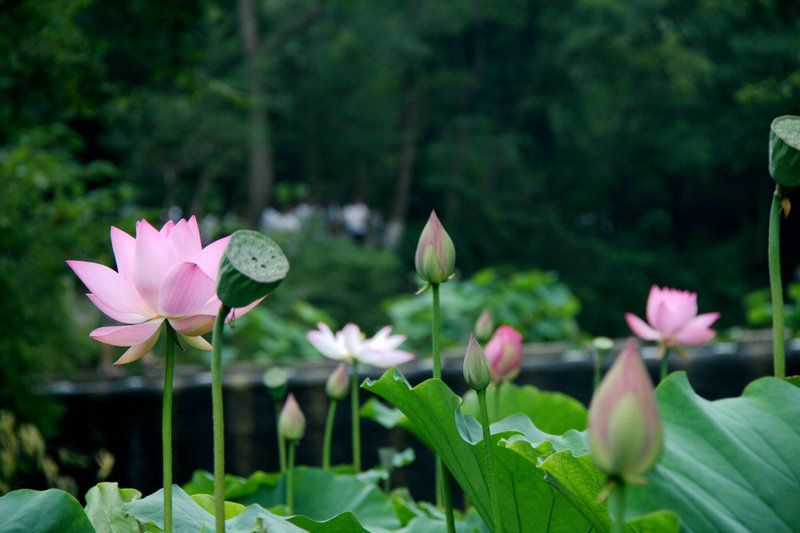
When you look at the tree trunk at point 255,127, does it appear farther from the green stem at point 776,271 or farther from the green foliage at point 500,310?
the green stem at point 776,271

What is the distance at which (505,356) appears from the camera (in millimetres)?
838

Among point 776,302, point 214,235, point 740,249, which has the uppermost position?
point 776,302

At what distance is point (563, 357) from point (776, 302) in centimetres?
429

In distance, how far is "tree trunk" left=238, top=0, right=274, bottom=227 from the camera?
29.6 ft

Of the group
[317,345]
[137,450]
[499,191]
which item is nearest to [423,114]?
[499,191]

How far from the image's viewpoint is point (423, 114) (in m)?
11.6

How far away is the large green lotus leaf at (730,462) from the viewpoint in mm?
414

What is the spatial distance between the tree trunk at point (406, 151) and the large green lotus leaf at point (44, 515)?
33.8ft

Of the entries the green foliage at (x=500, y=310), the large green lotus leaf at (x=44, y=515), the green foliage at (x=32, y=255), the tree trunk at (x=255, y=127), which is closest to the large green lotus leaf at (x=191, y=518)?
the large green lotus leaf at (x=44, y=515)

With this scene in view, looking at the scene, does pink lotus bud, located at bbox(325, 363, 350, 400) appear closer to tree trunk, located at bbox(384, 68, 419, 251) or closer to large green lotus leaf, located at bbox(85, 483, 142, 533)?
large green lotus leaf, located at bbox(85, 483, 142, 533)

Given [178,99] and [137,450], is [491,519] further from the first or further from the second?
[178,99]

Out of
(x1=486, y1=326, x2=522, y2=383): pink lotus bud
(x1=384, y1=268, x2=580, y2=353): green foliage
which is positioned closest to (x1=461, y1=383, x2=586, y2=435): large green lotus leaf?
(x1=486, y1=326, x2=522, y2=383): pink lotus bud

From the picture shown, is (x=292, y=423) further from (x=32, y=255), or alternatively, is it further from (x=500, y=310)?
(x=500, y=310)

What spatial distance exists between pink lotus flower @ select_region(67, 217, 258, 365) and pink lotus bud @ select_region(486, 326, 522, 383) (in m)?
0.41
